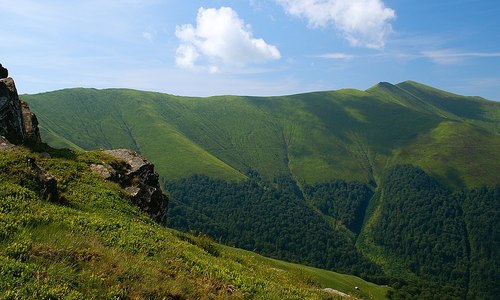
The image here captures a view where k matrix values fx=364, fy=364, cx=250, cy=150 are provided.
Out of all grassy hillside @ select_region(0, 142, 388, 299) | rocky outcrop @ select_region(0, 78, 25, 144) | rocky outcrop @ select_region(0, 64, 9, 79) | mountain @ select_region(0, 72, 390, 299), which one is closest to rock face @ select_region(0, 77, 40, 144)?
rocky outcrop @ select_region(0, 78, 25, 144)

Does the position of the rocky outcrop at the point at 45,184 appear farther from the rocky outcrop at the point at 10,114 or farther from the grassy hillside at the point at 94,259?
the rocky outcrop at the point at 10,114

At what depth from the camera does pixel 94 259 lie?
12.0 metres

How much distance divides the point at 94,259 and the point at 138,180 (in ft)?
65.1

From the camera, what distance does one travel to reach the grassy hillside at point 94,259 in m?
10.3

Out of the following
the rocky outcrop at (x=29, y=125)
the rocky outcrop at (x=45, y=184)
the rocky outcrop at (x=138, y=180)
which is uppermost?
the rocky outcrop at (x=29, y=125)

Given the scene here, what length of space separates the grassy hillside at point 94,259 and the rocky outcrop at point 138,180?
7.05 metres

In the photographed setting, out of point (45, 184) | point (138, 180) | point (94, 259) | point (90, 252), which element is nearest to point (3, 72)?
point (138, 180)

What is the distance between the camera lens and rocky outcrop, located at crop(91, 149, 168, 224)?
28734mm

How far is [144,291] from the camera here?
11.4 m

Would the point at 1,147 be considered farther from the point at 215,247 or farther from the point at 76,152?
the point at 215,247

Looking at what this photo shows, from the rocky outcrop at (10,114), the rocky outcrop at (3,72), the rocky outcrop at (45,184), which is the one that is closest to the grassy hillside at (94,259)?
the rocky outcrop at (45,184)

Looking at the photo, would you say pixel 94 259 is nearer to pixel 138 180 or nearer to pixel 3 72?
pixel 138 180

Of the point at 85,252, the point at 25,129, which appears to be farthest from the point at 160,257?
the point at 25,129

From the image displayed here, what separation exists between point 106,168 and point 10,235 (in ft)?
58.8
